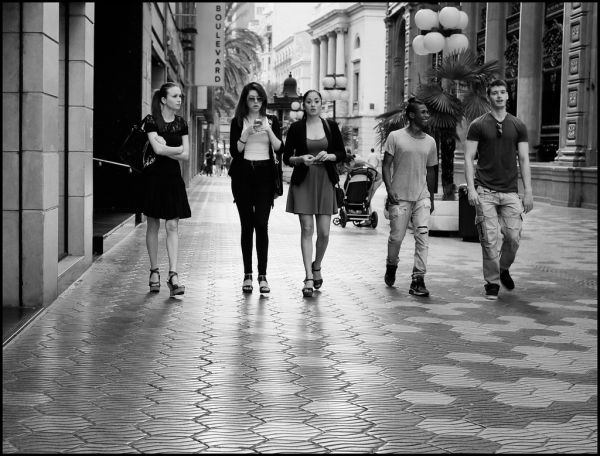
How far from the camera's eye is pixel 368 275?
37.2 feet

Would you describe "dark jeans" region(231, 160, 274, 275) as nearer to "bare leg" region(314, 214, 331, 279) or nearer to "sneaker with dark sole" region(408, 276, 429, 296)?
"bare leg" region(314, 214, 331, 279)

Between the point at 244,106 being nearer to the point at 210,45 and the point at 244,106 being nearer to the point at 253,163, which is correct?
the point at 253,163

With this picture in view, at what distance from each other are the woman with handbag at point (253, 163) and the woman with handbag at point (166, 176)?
0.48m

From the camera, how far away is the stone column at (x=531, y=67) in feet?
103

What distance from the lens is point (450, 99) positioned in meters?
17.3

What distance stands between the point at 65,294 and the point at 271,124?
7.78 feet

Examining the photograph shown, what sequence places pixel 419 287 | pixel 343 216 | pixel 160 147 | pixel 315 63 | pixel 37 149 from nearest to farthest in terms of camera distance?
pixel 37 149 < pixel 160 147 < pixel 419 287 < pixel 343 216 < pixel 315 63

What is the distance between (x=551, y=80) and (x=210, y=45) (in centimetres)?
1057

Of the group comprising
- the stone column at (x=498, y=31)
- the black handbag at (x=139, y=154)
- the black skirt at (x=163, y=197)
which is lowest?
the black skirt at (x=163, y=197)

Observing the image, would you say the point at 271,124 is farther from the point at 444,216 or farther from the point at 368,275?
the point at 444,216

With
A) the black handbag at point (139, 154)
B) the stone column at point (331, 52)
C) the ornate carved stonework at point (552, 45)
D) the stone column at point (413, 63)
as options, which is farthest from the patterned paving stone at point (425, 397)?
the stone column at point (331, 52)

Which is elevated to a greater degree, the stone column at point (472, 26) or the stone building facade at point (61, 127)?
the stone column at point (472, 26)

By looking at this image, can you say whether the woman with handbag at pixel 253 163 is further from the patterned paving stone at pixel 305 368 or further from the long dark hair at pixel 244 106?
the patterned paving stone at pixel 305 368

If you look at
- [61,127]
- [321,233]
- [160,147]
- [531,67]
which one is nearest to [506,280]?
[321,233]
